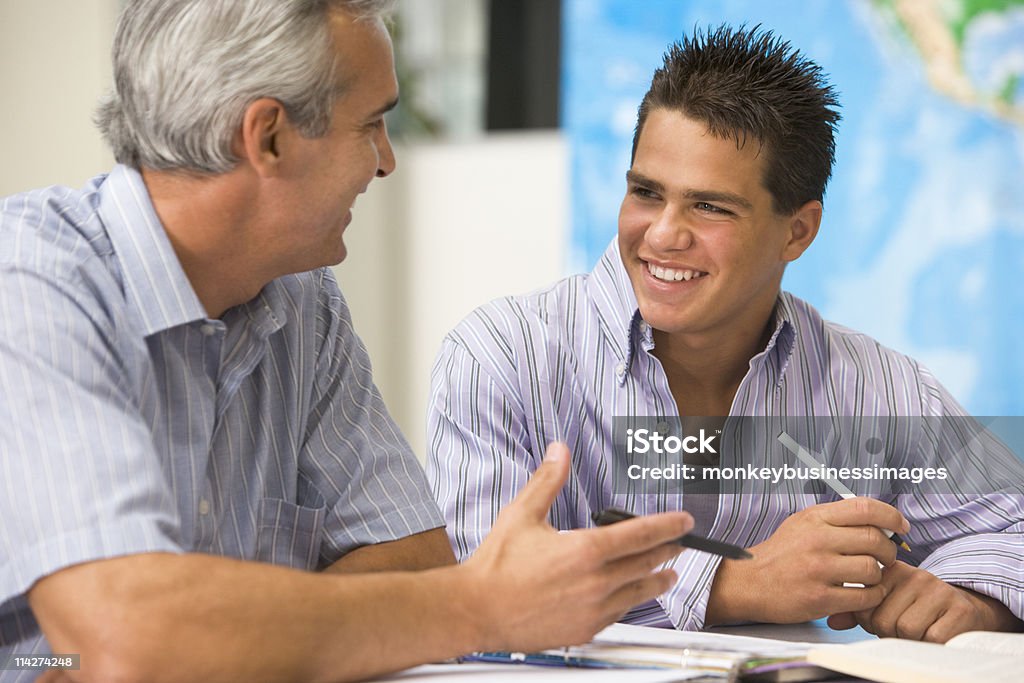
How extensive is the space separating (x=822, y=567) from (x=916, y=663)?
39 centimetres

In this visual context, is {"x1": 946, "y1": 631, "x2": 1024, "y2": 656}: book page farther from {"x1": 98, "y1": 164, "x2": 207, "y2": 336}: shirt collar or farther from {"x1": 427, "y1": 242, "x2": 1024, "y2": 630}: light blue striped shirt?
{"x1": 98, "y1": 164, "x2": 207, "y2": 336}: shirt collar

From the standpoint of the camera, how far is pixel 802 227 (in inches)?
74.7

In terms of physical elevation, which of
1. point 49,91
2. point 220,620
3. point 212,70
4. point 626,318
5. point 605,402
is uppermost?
point 49,91

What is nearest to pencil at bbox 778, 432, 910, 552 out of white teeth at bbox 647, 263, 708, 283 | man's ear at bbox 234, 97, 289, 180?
white teeth at bbox 647, 263, 708, 283

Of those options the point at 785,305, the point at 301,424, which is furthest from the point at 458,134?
the point at 301,424

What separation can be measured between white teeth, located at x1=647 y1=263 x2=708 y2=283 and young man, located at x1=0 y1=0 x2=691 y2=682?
0.49 m

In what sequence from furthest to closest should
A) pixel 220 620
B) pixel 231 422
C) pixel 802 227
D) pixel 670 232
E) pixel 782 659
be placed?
pixel 802 227
pixel 670 232
pixel 231 422
pixel 782 659
pixel 220 620

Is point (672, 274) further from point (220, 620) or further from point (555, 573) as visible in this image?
point (220, 620)

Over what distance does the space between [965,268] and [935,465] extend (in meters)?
1.72

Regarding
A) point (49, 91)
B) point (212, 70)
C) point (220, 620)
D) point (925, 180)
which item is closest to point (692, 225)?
point (212, 70)

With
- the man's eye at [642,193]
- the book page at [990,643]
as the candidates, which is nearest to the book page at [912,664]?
the book page at [990,643]

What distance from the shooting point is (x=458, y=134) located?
421 cm

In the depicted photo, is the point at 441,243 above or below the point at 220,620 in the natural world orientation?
above

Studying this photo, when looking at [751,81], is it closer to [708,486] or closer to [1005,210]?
[708,486]
